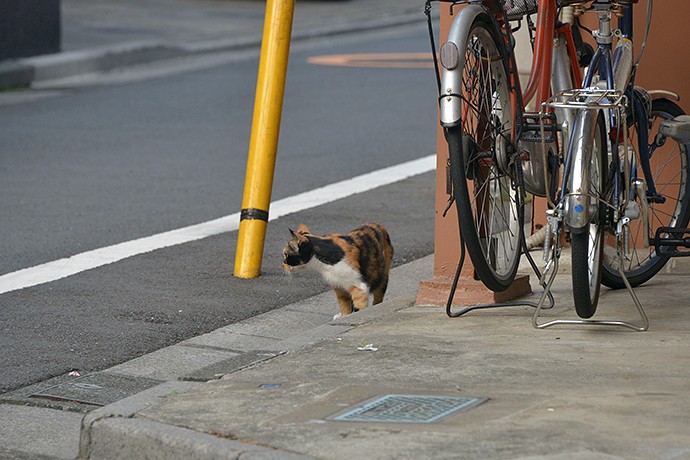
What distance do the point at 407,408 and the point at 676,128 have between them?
92.9 inches

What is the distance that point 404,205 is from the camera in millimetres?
9797

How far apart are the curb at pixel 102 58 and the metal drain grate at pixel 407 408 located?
12.4 meters

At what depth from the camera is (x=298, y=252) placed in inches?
291

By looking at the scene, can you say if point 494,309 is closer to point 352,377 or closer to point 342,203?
point 352,377

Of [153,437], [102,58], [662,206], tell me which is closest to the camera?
[153,437]

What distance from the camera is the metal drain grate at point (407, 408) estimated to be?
445cm

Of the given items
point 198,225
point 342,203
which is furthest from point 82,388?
point 342,203

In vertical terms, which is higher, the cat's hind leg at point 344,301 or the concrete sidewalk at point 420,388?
the concrete sidewalk at point 420,388

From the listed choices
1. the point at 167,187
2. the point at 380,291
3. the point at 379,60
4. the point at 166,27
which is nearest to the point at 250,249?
the point at 380,291

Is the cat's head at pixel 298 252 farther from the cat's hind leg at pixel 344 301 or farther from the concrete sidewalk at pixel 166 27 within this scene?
the concrete sidewalk at pixel 166 27

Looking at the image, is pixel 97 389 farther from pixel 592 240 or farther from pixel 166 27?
pixel 166 27

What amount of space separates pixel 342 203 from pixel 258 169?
2045 millimetres

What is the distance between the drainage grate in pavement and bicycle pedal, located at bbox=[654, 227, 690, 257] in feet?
7.31

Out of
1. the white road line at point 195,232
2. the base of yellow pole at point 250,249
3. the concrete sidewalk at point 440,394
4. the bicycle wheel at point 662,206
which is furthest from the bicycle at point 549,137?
the white road line at point 195,232
